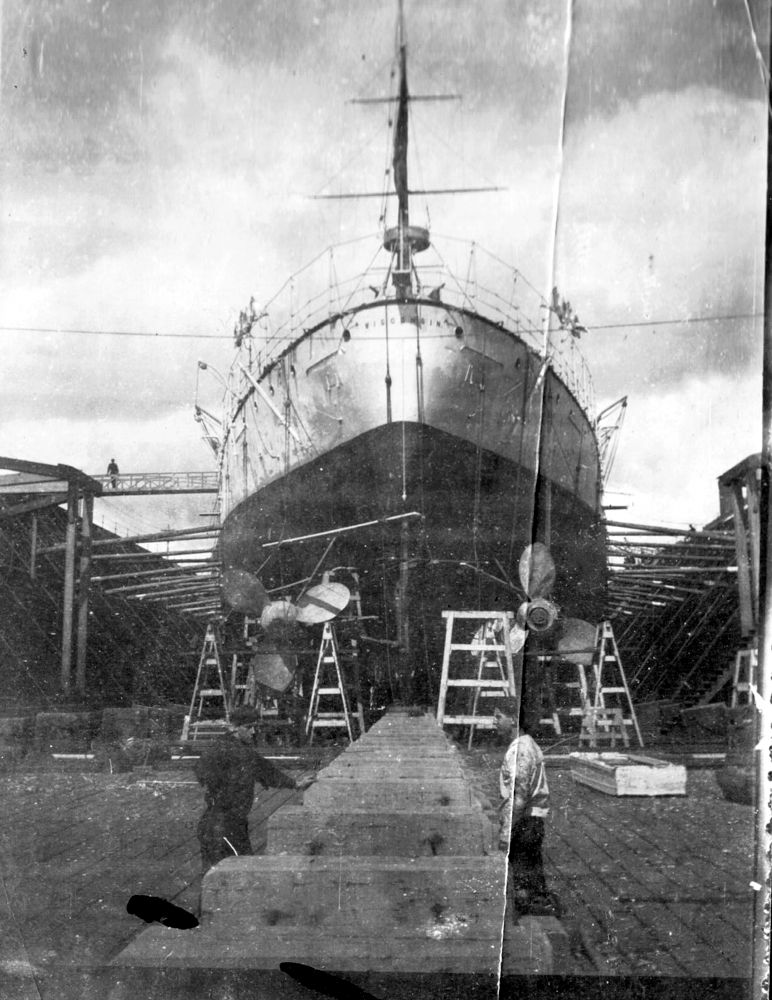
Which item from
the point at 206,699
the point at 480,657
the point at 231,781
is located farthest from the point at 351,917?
the point at 206,699

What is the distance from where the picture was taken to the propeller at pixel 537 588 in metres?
3.20

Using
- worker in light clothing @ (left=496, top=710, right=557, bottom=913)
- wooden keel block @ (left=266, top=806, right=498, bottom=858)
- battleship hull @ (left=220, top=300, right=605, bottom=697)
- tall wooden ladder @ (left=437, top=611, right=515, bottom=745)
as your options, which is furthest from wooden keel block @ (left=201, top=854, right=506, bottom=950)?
battleship hull @ (left=220, top=300, right=605, bottom=697)

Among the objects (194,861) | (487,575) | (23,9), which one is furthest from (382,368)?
(194,861)

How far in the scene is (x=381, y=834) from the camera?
7.64 ft

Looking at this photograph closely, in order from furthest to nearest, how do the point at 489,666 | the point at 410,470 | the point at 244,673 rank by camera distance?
1. the point at 244,673
2. the point at 410,470
3. the point at 489,666

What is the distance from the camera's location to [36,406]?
A: 3.47m

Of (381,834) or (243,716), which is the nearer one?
(381,834)

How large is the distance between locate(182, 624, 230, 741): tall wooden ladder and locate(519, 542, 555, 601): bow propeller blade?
6.05 ft

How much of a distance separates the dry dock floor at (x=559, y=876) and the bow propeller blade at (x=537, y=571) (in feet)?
3.31

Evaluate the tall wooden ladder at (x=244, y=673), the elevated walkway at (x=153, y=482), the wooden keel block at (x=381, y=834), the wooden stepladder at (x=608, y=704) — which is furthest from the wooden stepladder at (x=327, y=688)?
the wooden keel block at (x=381, y=834)

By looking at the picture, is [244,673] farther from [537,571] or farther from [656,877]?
[656,877]

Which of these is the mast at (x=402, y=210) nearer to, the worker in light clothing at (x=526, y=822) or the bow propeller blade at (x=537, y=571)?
the bow propeller blade at (x=537, y=571)

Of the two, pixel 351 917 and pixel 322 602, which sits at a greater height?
pixel 322 602

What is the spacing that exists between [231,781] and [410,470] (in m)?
2.11
